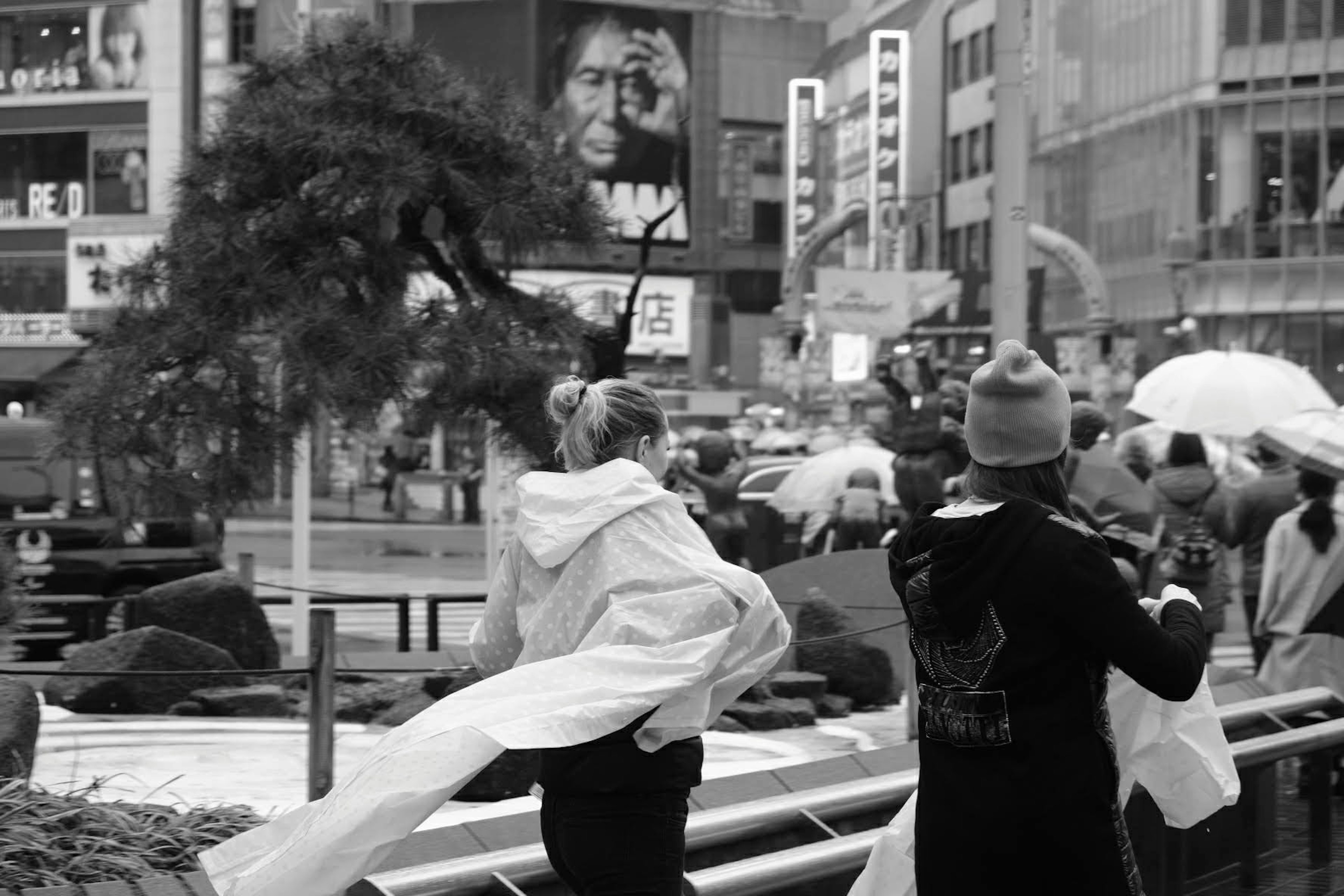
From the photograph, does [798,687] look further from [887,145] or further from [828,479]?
[887,145]

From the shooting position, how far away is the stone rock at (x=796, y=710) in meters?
9.56

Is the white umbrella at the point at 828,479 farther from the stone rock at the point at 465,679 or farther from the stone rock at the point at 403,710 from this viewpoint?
the stone rock at the point at 465,679

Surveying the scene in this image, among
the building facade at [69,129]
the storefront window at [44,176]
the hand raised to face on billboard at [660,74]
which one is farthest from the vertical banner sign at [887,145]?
the storefront window at [44,176]

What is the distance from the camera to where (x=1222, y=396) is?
13.2m

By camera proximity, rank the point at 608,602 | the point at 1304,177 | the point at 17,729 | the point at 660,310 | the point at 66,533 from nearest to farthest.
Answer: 1. the point at 608,602
2. the point at 17,729
3. the point at 66,533
4. the point at 660,310
5. the point at 1304,177

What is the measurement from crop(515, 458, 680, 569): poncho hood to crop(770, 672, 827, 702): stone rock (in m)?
6.24

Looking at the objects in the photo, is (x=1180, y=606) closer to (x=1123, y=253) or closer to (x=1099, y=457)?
(x=1099, y=457)

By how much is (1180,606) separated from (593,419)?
1255mm

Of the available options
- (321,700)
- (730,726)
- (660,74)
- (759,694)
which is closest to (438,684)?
(730,726)

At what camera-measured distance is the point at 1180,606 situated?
3.34 m

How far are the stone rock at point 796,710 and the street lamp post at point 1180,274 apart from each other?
37.9 meters

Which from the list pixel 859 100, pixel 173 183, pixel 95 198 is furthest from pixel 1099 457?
pixel 859 100

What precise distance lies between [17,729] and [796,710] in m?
4.50

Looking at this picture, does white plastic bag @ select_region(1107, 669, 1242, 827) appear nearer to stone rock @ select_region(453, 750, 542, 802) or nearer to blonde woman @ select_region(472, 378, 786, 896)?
blonde woman @ select_region(472, 378, 786, 896)
